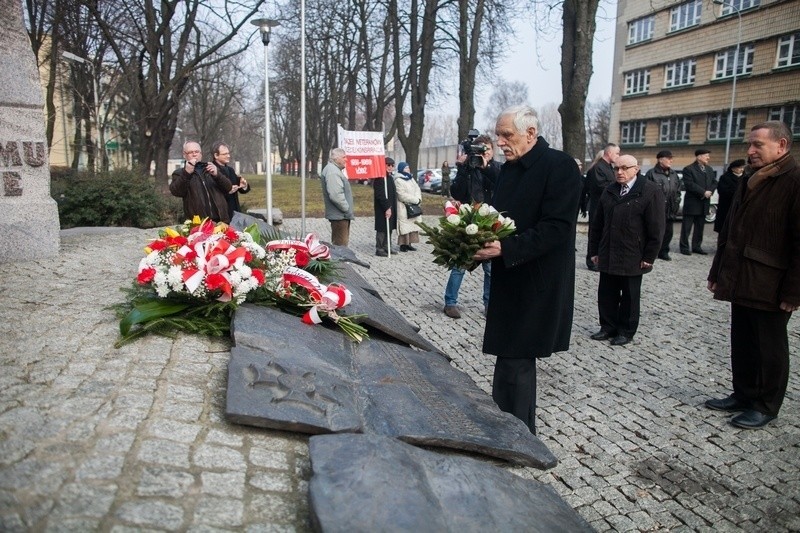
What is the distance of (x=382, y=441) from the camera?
2.48 metres

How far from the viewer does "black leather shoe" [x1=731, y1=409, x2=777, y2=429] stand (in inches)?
167

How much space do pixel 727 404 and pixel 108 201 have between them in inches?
417

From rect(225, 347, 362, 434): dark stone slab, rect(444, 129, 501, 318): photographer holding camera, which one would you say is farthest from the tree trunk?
rect(225, 347, 362, 434): dark stone slab

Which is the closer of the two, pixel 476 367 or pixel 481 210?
pixel 481 210

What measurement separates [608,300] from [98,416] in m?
5.15

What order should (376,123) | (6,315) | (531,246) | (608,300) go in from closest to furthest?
(531,246), (6,315), (608,300), (376,123)

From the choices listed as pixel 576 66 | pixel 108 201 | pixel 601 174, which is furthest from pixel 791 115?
pixel 108 201

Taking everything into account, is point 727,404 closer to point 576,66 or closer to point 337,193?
point 337,193

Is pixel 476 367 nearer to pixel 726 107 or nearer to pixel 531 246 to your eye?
pixel 531 246

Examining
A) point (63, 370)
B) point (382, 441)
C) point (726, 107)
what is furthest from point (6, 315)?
point (726, 107)

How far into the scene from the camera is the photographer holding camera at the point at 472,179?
22.2 ft

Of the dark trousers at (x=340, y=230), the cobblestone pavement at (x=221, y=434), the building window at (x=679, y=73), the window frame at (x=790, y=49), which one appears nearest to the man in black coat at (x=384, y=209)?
the dark trousers at (x=340, y=230)

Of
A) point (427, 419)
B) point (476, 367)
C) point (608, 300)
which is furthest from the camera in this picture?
point (608, 300)

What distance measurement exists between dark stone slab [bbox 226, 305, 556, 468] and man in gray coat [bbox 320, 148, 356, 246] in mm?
6304
